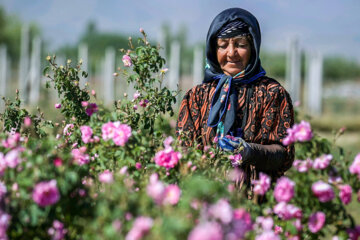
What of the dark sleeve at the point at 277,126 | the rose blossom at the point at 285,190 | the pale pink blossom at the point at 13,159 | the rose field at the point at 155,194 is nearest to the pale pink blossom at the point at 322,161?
the rose field at the point at 155,194

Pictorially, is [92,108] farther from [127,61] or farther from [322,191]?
[322,191]

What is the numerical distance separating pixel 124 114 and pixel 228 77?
0.54m

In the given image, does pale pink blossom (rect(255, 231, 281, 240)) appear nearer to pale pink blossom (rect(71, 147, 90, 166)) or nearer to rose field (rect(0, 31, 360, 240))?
rose field (rect(0, 31, 360, 240))

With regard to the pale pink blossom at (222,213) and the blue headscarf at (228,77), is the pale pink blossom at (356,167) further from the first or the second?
the blue headscarf at (228,77)

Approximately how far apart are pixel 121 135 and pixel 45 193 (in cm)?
40

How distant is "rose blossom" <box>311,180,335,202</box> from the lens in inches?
60.4

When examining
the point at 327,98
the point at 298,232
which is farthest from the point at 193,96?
the point at 327,98

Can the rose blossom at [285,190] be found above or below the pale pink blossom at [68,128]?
below

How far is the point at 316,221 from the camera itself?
158 centimetres

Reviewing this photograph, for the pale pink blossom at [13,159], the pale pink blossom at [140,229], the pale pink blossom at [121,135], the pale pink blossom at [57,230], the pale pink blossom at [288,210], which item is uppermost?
the pale pink blossom at [121,135]

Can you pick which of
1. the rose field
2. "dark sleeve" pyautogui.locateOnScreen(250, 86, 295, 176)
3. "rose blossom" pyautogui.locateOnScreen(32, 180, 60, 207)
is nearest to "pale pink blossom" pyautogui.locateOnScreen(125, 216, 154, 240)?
the rose field

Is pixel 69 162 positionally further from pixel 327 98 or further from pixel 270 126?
pixel 327 98

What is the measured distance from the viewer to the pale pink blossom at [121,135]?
169cm

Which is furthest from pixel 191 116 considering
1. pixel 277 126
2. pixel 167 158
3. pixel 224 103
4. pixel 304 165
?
pixel 304 165
